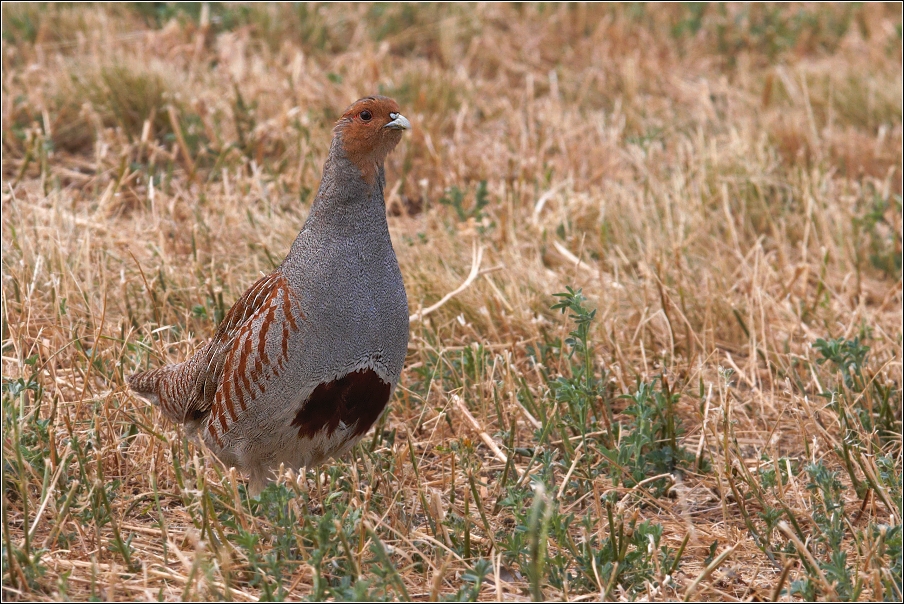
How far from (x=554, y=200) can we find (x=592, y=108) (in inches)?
76.6

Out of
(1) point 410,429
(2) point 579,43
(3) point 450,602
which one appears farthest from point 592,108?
(3) point 450,602

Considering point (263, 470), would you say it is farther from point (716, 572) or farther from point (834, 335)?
point (834, 335)

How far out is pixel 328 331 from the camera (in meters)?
3.41

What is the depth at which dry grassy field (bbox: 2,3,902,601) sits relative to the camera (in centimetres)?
337

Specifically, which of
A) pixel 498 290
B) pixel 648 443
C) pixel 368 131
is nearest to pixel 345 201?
pixel 368 131

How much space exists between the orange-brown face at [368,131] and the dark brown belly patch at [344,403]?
0.63m

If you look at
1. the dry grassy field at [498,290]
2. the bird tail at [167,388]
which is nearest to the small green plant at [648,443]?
the dry grassy field at [498,290]

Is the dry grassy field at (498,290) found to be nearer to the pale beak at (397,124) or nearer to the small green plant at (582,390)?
the small green plant at (582,390)

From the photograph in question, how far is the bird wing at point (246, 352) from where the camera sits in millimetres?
3459

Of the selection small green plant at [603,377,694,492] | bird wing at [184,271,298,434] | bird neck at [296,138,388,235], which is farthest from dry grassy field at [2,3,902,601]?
bird neck at [296,138,388,235]

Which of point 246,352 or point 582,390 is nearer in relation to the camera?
point 246,352

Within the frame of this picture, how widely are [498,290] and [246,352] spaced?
1.76m

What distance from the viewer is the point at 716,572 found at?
11.5 feet

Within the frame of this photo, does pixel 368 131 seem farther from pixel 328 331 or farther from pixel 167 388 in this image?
pixel 167 388
